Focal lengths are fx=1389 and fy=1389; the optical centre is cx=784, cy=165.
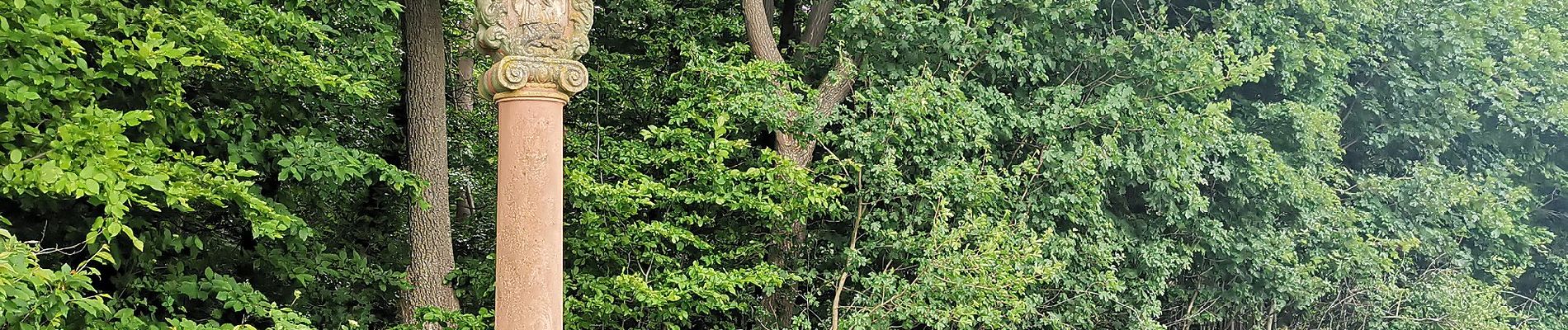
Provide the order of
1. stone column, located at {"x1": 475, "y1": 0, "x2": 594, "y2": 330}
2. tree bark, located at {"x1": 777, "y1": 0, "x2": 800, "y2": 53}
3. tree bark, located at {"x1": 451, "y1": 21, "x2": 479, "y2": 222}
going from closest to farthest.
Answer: stone column, located at {"x1": 475, "y1": 0, "x2": 594, "y2": 330} < tree bark, located at {"x1": 777, "y1": 0, "x2": 800, "y2": 53} < tree bark, located at {"x1": 451, "y1": 21, "x2": 479, "y2": 222}

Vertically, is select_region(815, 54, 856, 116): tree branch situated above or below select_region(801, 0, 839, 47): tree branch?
below

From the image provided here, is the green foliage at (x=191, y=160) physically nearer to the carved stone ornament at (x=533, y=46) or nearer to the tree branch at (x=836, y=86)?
the carved stone ornament at (x=533, y=46)

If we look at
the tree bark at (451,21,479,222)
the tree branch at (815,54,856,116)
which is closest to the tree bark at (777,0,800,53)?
the tree branch at (815,54,856,116)

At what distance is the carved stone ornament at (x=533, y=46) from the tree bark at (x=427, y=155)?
4.24m

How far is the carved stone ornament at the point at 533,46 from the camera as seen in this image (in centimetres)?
581

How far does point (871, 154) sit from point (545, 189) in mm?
4600

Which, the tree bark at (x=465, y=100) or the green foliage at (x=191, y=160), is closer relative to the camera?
the green foliage at (x=191, y=160)

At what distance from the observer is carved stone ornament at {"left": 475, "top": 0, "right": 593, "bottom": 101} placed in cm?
581

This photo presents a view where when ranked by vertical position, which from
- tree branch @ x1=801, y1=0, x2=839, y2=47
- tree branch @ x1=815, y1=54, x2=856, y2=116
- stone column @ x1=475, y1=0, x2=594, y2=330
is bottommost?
tree branch @ x1=815, y1=54, x2=856, y2=116

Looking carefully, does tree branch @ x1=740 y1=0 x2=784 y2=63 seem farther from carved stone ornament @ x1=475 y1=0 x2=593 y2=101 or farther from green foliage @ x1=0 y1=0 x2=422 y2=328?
carved stone ornament @ x1=475 y1=0 x2=593 y2=101

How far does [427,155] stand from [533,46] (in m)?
4.52

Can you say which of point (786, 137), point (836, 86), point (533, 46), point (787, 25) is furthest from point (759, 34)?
point (533, 46)

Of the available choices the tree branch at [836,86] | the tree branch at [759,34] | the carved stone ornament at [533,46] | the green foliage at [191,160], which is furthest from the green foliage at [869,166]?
the carved stone ornament at [533,46]

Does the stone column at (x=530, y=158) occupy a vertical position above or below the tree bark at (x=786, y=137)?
above
